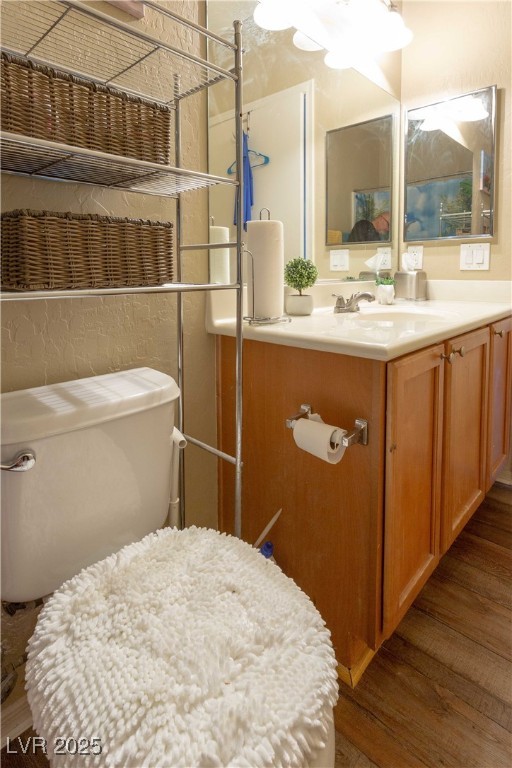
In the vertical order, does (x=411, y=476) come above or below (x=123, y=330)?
below

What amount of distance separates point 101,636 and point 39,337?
0.61 m

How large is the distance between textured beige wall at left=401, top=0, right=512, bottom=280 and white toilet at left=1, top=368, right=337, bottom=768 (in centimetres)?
163

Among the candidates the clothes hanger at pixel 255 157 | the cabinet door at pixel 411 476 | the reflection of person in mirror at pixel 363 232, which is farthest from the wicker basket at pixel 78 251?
the reflection of person in mirror at pixel 363 232

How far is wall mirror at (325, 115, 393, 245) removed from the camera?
5.90 feet

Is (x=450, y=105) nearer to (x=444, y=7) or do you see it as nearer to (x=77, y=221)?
(x=444, y=7)

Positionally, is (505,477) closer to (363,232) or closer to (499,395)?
(499,395)

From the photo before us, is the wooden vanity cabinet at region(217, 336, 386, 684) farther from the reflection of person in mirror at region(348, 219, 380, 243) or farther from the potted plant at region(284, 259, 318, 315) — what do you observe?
the reflection of person in mirror at region(348, 219, 380, 243)

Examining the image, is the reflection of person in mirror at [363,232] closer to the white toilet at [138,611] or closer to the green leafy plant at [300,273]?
the green leafy plant at [300,273]

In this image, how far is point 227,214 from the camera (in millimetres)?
1374

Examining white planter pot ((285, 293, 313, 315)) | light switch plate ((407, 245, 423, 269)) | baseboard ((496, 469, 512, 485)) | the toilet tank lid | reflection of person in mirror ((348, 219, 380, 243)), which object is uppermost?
reflection of person in mirror ((348, 219, 380, 243))

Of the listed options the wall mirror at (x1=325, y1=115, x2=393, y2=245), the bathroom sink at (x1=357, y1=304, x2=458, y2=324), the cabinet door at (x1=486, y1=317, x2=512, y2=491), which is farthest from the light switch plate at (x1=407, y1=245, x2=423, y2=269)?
the cabinet door at (x1=486, y1=317, x2=512, y2=491)

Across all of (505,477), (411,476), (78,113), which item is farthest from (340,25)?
(505,477)

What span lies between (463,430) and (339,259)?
83cm

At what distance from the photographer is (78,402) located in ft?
2.89
